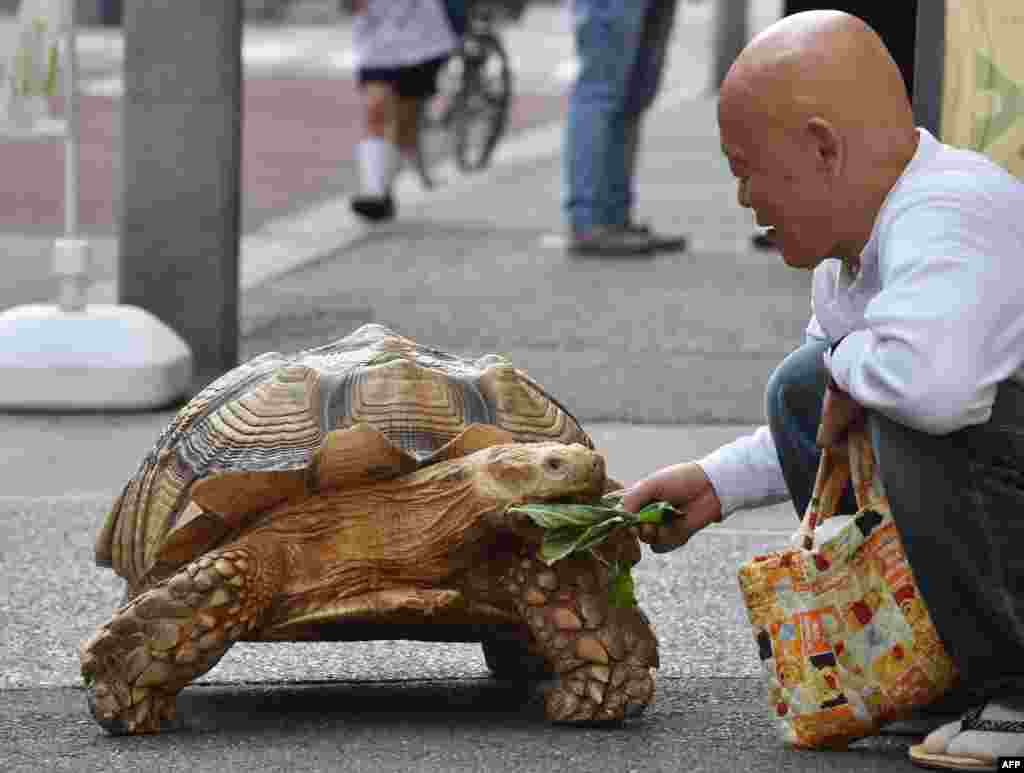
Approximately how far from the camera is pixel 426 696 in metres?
3.23

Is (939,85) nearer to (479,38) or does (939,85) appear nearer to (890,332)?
(890,332)

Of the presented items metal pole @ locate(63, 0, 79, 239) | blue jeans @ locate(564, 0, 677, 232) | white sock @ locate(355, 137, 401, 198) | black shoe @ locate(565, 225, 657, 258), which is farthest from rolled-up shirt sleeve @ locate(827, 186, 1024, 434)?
white sock @ locate(355, 137, 401, 198)

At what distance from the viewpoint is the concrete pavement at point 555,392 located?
9.54 ft

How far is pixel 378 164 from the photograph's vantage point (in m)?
A: 9.60

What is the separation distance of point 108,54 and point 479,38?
1010 centimetres

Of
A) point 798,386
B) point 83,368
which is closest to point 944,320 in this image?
point 798,386

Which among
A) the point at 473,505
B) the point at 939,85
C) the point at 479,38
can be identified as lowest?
the point at 479,38

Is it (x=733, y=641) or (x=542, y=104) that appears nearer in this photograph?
(x=733, y=641)

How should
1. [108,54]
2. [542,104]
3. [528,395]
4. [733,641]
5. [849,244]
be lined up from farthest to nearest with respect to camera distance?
1. [108,54]
2. [542,104]
3. [733,641]
4. [528,395]
5. [849,244]

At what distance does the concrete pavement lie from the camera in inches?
114

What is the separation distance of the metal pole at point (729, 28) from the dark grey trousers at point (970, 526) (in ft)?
54.3

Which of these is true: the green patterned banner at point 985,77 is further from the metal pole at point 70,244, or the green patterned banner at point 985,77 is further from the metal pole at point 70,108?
the metal pole at point 70,108

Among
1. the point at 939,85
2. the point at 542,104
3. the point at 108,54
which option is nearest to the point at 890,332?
the point at 939,85

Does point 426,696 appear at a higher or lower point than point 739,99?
lower
